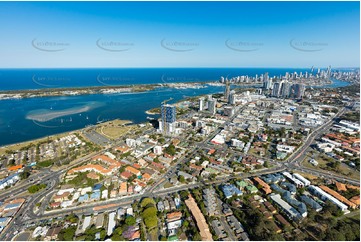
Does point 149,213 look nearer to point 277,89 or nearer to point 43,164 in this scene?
point 43,164

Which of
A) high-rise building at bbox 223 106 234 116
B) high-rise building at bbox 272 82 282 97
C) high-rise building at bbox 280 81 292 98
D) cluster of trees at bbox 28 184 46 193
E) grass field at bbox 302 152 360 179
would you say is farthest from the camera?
high-rise building at bbox 272 82 282 97

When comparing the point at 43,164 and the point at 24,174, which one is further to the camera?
the point at 43,164

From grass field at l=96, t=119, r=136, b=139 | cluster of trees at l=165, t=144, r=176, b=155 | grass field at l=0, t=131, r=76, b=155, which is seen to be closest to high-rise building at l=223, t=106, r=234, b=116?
grass field at l=96, t=119, r=136, b=139

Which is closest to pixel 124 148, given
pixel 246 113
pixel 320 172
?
pixel 320 172

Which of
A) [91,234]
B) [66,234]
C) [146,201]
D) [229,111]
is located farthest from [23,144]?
[229,111]

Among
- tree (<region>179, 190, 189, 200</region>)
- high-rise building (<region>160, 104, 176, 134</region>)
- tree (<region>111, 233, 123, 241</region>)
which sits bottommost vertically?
tree (<region>179, 190, 189, 200</region>)

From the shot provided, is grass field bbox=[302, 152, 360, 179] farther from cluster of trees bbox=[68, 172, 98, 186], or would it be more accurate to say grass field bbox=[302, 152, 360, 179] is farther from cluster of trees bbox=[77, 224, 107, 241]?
cluster of trees bbox=[68, 172, 98, 186]
